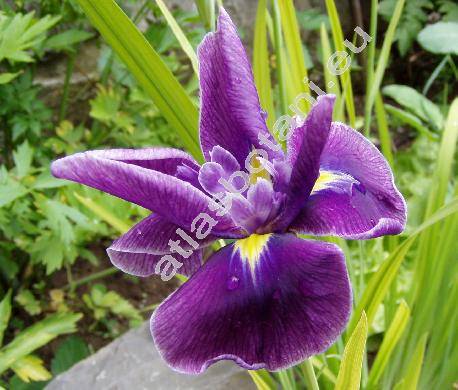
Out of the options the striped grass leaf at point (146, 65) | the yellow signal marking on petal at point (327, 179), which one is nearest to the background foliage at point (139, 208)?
the striped grass leaf at point (146, 65)

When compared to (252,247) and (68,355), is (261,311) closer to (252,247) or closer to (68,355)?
(252,247)

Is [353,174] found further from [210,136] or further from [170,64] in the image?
[170,64]

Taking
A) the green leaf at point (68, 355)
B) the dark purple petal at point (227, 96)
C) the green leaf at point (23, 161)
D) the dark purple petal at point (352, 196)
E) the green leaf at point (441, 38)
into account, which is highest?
the dark purple petal at point (227, 96)

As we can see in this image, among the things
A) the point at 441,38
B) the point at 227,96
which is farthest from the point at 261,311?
the point at 441,38

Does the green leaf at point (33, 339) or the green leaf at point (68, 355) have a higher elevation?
the green leaf at point (33, 339)

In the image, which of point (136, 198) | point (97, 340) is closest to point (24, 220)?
point (97, 340)

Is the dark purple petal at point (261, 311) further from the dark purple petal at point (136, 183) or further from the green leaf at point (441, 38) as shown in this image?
the green leaf at point (441, 38)
